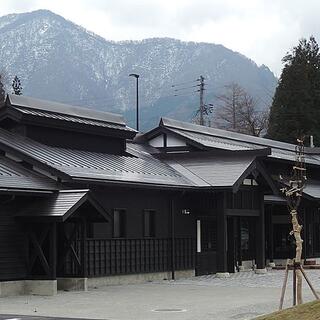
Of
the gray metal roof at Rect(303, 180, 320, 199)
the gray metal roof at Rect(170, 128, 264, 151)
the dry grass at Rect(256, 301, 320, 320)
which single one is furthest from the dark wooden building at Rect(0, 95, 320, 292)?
the dry grass at Rect(256, 301, 320, 320)

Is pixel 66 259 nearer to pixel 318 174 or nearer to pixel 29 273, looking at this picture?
pixel 29 273

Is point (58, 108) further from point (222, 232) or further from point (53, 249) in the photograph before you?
point (222, 232)

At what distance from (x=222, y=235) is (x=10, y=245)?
9313 millimetres

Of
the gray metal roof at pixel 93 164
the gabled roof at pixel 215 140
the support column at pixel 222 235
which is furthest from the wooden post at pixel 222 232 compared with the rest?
the gabled roof at pixel 215 140

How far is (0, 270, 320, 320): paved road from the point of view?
14.9 m

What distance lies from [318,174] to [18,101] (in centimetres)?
2127

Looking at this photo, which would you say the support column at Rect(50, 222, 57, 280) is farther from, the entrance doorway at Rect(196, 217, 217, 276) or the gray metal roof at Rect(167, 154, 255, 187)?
the entrance doorway at Rect(196, 217, 217, 276)

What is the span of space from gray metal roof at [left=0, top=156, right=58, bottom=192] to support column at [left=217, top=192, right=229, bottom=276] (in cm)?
767

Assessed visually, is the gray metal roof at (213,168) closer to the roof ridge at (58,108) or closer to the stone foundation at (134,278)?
the roof ridge at (58,108)

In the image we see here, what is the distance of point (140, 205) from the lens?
25094 mm

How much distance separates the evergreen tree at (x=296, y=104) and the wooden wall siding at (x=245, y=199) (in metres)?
33.4

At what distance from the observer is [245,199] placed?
28.7 m

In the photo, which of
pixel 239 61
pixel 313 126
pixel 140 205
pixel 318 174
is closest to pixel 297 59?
pixel 313 126

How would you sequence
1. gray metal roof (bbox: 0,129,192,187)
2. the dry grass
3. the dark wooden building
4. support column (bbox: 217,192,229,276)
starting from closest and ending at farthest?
the dry grass
the dark wooden building
gray metal roof (bbox: 0,129,192,187)
support column (bbox: 217,192,229,276)
